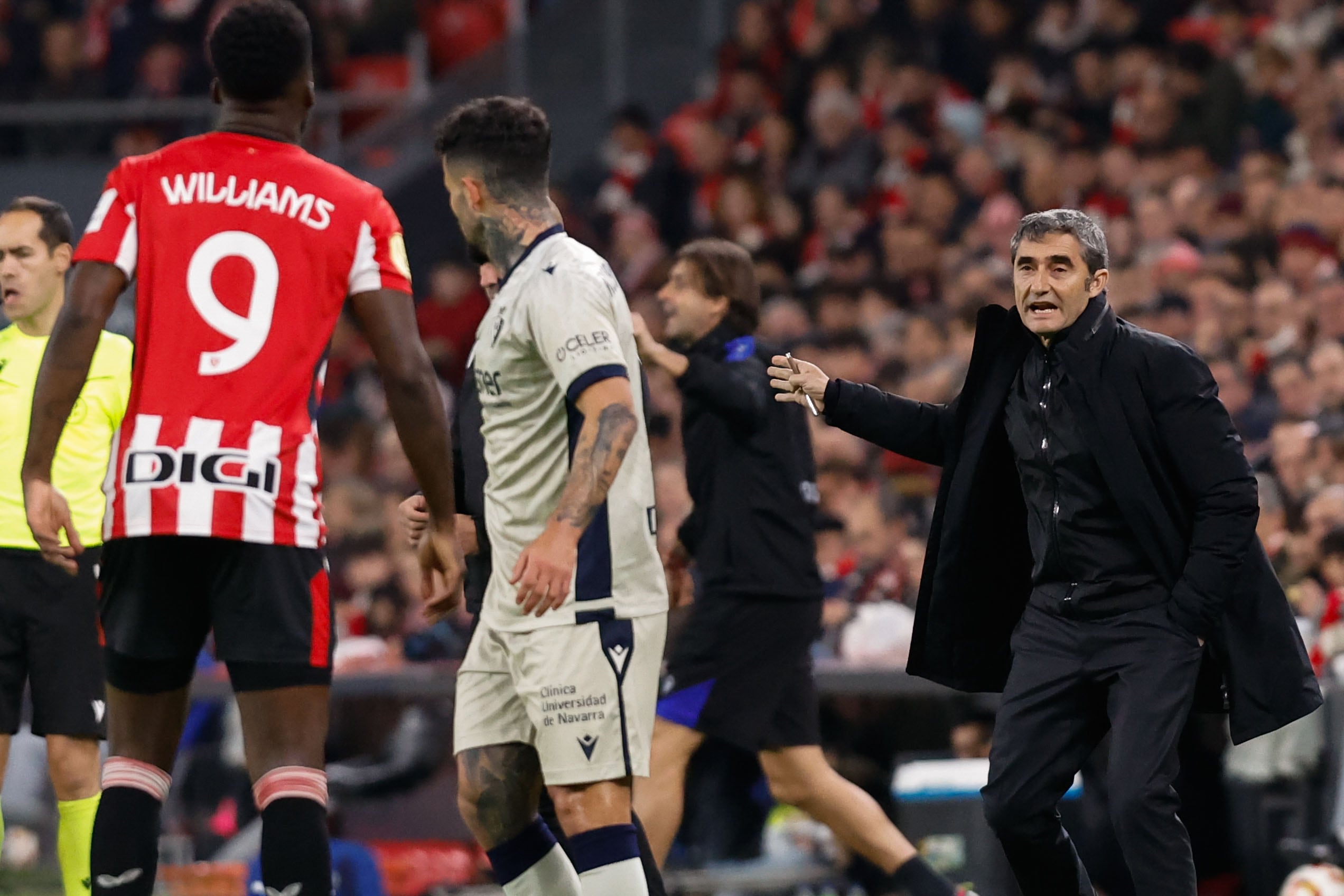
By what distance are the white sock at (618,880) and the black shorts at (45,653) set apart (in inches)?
89.3

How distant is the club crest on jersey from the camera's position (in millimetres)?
4820

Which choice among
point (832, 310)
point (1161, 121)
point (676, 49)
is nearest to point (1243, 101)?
point (1161, 121)

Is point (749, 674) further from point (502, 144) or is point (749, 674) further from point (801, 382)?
point (502, 144)

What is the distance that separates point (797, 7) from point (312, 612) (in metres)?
12.5

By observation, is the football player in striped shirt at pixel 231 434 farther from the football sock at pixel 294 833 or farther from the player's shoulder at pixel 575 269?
the player's shoulder at pixel 575 269

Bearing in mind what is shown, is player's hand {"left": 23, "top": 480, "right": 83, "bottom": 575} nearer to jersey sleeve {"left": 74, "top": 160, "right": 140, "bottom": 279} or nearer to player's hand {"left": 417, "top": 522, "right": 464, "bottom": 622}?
jersey sleeve {"left": 74, "top": 160, "right": 140, "bottom": 279}

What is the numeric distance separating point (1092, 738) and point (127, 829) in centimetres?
265

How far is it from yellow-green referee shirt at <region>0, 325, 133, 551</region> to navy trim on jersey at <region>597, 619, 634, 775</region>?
2.37m

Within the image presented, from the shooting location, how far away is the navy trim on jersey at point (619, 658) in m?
4.80

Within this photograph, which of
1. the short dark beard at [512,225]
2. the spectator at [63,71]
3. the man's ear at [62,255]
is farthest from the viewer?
the spectator at [63,71]

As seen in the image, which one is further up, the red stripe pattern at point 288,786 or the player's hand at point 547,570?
the player's hand at point 547,570

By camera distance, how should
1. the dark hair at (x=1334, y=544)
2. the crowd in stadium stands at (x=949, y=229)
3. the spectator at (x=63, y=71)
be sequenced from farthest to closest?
the spectator at (x=63, y=71) → the crowd in stadium stands at (x=949, y=229) → the dark hair at (x=1334, y=544)

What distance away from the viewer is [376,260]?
16.6 ft

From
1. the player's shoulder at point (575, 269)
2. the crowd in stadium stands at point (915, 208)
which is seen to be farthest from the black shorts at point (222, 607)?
the crowd in stadium stands at point (915, 208)
